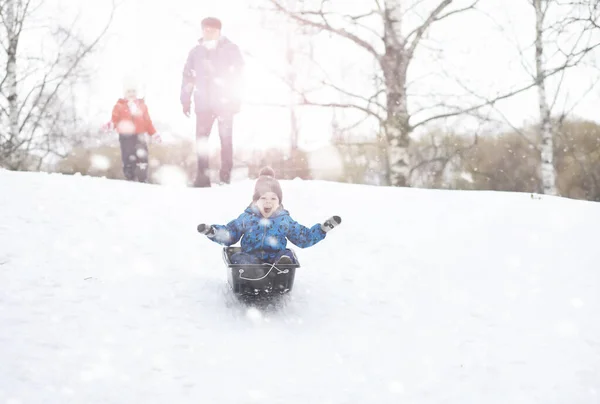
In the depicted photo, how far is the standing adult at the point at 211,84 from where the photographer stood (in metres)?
7.92

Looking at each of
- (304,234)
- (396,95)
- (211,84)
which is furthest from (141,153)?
(304,234)

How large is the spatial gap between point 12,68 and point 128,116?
504 centimetres

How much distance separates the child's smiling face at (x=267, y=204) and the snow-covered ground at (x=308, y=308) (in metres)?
0.76

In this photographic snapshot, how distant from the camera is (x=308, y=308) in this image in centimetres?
458

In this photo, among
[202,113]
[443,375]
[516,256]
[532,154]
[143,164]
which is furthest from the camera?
[532,154]

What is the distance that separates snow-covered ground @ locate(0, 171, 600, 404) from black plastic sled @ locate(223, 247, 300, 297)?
210mm

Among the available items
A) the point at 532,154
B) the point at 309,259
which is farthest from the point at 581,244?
the point at 532,154

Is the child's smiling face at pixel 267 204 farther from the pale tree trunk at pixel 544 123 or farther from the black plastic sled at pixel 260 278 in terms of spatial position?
the pale tree trunk at pixel 544 123

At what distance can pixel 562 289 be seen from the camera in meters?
4.89

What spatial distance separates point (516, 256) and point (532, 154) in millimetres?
12128

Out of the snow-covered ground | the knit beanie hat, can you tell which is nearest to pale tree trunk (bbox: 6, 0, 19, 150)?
the snow-covered ground

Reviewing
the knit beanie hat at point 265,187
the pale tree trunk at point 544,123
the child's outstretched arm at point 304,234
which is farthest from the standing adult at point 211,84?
the pale tree trunk at point 544,123

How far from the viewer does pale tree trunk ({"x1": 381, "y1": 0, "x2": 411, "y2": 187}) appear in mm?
9602

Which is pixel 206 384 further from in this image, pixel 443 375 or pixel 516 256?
pixel 516 256
